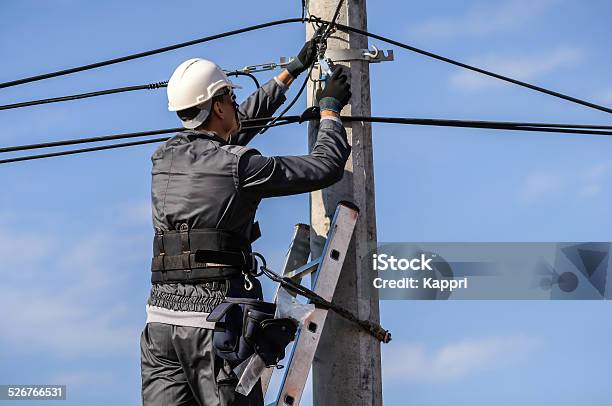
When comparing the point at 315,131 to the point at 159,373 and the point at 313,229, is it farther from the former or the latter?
the point at 159,373

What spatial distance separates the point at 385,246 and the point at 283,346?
4.47ft

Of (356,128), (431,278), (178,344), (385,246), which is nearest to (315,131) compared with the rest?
(356,128)

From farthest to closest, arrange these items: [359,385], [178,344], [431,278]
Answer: [431,278] < [359,385] < [178,344]

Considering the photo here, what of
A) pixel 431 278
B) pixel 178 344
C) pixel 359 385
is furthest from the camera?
pixel 431 278

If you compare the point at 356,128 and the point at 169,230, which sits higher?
the point at 356,128

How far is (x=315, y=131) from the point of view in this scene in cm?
741

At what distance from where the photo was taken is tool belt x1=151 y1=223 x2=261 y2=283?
621cm

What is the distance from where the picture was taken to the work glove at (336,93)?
685cm

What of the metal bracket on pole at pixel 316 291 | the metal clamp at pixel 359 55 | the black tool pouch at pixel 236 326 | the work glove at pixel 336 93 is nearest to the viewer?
the black tool pouch at pixel 236 326

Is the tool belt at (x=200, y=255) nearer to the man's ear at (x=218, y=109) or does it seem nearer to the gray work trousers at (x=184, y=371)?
the gray work trousers at (x=184, y=371)

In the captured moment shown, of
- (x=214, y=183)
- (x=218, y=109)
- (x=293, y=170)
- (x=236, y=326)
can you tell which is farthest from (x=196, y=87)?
(x=236, y=326)

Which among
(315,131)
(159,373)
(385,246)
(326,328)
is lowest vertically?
(159,373)

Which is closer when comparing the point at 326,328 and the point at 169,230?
the point at 169,230

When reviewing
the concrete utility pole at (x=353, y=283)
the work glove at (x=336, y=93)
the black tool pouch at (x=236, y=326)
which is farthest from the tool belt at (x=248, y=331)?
the work glove at (x=336, y=93)
